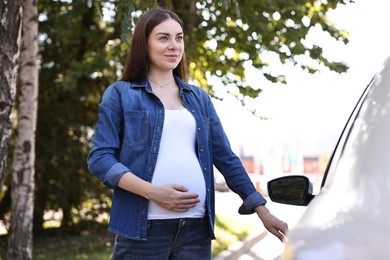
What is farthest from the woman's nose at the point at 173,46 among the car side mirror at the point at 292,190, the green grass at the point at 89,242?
the green grass at the point at 89,242

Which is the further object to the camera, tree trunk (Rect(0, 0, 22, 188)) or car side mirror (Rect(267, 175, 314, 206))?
tree trunk (Rect(0, 0, 22, 188))

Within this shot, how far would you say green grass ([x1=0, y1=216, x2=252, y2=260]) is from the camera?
11070mm

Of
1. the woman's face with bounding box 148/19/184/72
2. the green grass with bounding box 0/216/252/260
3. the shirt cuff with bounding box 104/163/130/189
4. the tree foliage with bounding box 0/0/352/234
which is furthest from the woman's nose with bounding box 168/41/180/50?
the green grass with bounding box 0/216/252/260

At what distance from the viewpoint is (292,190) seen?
3111 millimetres

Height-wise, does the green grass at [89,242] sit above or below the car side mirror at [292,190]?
below

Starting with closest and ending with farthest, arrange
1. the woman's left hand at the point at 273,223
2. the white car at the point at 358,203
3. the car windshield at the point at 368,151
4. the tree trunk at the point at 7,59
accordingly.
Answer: the white car at the point at 358,203, the car windshield at the point at 368,151, the woman's left hand at the point at 273,223, the tree trunk at the point at 7,59

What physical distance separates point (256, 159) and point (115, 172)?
49.9 meters

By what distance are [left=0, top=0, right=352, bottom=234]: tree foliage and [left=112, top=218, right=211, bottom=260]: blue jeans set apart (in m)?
5.75

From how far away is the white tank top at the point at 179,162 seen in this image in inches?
119

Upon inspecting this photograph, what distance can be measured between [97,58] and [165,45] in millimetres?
8418

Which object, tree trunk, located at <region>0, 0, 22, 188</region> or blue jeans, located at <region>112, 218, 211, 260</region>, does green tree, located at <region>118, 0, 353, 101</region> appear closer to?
tree trunk, located at <region>0, 0, 22, 188</region>

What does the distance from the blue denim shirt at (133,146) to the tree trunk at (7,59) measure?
2.39 m

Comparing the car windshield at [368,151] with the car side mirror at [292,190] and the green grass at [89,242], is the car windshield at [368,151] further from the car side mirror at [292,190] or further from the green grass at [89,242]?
the green grass at [89,242]

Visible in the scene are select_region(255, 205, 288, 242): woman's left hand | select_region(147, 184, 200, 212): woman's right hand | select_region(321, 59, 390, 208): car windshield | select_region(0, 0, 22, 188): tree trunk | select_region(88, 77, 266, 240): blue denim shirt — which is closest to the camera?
select_region(321, 59, 390, 208): car windshield
